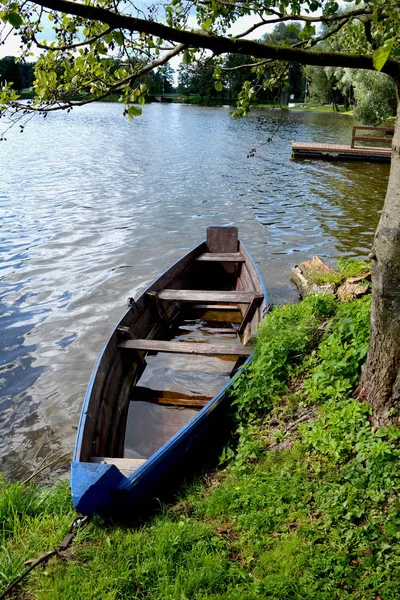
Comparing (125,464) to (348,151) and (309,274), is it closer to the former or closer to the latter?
(309,274)

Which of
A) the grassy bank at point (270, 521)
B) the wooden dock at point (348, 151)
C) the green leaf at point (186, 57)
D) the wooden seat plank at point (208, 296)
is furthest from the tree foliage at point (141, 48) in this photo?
the wooden dock at point (348, 151)

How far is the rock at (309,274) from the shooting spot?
1018 centimetres

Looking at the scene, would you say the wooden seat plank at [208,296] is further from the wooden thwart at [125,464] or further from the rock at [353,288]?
the wooden thwart at [125,464]

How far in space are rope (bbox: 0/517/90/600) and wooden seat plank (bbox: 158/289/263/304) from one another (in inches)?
186

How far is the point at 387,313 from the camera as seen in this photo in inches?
169

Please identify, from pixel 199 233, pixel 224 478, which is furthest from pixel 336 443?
pixel 199 233

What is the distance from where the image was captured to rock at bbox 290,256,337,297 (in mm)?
10177

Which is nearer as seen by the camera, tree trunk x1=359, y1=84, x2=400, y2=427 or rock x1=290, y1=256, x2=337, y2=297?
tree trunk x1=359, y1=84, x2=400, y2=427

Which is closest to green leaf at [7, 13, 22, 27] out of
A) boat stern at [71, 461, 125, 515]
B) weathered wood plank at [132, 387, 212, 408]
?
boat stern at [71, 461, 125, 515]

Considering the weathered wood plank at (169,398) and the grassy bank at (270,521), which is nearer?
the grassy bank at (270,521)

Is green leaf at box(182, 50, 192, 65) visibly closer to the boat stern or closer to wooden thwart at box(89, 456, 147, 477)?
the boat stern

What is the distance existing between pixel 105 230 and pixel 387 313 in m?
12.4

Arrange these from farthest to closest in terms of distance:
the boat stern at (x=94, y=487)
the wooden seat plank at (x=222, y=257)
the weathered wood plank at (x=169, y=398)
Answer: the wooden seat plank at (x=222, y=257), the weathered wood plank at (x=169, y=398), the boat stern at (x=94, y=487)

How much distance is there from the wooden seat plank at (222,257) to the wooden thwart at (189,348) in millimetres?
3926
